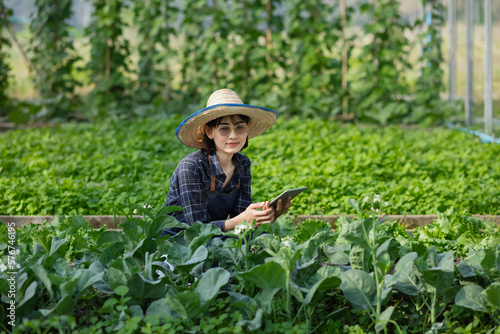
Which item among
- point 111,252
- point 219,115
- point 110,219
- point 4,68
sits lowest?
point 110,219

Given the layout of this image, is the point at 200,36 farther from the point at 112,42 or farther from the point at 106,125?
the point at 106,125

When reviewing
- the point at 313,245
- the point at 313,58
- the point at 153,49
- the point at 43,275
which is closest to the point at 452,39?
the point at 313,58

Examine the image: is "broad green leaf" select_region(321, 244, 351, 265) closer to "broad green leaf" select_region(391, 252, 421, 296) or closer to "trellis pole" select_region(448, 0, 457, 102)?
"broad green leaf" select_region(391, 252, 421, 296)

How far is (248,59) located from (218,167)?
22.3ft

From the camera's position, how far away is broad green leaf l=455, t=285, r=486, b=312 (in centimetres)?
209

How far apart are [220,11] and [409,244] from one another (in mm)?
7597

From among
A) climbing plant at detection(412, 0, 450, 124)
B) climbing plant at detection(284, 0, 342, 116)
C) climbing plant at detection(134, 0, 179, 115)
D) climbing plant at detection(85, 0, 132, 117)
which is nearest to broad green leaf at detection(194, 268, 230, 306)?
climbing plant at detection(284, 0, 342, 116)

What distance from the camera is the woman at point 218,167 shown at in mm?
2898

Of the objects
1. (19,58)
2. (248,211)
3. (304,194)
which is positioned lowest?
(304,194)

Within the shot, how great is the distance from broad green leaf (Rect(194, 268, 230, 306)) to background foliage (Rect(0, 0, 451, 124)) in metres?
6.87

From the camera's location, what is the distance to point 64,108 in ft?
31.1

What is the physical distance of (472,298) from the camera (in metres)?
2.11

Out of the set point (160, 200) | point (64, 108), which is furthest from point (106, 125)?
point (160, 200)

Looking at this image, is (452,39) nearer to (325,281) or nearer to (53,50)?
(53,50)
